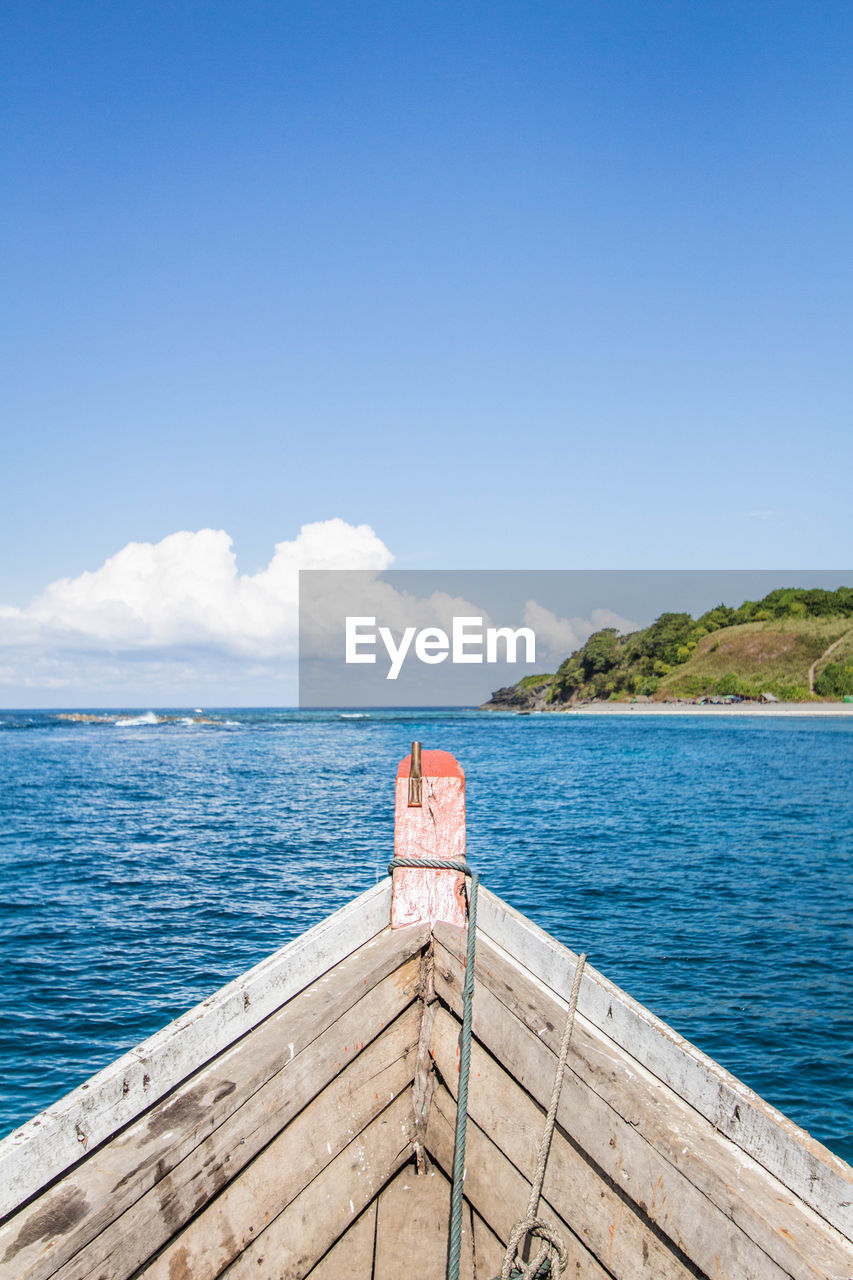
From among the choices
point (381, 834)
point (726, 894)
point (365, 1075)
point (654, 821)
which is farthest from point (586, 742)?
point (365, 1075)

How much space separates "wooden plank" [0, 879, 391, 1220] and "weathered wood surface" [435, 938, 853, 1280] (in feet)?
2.16

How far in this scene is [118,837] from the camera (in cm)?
2270

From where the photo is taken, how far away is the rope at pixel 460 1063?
2902 mm

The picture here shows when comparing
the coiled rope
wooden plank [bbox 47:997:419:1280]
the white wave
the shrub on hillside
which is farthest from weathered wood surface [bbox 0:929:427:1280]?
the white wave

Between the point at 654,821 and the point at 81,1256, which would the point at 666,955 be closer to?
the point at 81,1256

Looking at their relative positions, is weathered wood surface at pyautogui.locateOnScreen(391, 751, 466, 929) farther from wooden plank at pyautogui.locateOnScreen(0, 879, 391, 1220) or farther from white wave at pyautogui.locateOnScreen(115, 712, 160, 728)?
white wave at pyautogui.locateOnScreen(115, 712, 160, 728)

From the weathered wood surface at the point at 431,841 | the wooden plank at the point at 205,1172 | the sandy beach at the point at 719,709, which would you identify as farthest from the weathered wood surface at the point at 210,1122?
the sandy beach at the point at 719,709

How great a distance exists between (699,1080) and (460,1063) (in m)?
0.94

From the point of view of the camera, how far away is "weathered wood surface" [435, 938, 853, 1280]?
7.21 feet

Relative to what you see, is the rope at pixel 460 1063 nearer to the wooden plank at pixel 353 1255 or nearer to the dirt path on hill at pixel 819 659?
the wooden plank at pixel 353 1255

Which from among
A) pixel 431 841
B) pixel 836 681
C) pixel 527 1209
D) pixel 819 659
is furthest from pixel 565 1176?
pixel 819 659

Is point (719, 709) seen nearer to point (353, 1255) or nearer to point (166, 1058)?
point (353, 1255)

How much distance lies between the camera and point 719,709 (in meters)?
100

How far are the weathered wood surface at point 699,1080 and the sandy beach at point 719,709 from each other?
93.2 meters
